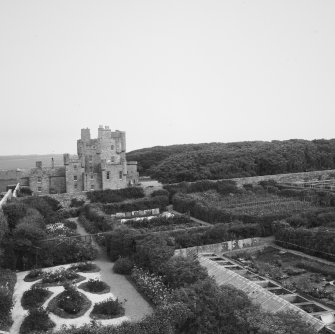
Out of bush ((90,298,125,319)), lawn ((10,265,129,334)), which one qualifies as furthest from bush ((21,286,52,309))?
bush ((90,298,125,319))

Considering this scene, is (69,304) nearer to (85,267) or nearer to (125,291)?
(125,291)

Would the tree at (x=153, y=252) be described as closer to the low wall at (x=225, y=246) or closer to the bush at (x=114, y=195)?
the low wall at (x=225, y=246)

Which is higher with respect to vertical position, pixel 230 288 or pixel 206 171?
pixel 206 171

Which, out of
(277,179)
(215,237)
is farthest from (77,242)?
(277,179)

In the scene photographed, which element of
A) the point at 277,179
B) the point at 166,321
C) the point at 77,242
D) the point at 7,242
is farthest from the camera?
the point at 277,179

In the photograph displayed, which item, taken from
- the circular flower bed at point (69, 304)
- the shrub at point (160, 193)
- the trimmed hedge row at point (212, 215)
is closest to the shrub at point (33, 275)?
the circular flower bed at point (69, 304)

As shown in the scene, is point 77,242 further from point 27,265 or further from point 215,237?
point 215,237

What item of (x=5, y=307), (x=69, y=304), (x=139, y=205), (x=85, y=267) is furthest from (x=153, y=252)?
(x=139, y=205)
